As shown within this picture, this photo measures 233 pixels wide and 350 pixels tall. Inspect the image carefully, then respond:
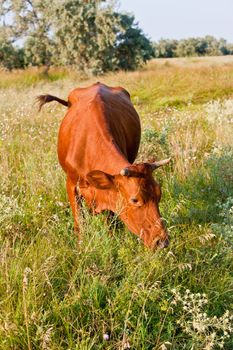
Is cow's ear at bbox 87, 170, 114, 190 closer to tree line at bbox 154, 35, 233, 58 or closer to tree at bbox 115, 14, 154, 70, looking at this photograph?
tree at bbox 115, 14, 154, 70

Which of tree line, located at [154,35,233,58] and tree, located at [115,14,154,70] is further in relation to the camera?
tree line, located at [154,35,233,58]

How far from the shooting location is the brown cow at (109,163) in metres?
3.17

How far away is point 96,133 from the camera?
161 inches

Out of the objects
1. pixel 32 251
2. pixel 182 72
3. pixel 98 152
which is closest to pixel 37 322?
pixel 32 251

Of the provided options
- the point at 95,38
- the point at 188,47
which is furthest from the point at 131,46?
the point at 188,47

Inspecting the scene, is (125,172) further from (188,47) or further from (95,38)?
(188,47)

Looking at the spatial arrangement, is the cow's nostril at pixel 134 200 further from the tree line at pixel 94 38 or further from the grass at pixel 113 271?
the tree line at pixel 94 38

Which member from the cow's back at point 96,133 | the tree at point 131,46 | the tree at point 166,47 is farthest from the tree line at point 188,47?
the cow's back at point 96,133

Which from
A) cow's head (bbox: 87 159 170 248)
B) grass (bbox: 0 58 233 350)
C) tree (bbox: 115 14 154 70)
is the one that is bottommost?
grass (bbox: 0 58 233 350)

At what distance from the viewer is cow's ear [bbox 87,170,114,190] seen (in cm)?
343

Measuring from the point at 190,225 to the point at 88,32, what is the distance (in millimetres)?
27237

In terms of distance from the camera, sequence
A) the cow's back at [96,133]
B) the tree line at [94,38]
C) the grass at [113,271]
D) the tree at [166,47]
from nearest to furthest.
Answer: the grass at [113,271] < the cow's back at [96,133] < the tree line at [94,38] < the tree at [166,47]

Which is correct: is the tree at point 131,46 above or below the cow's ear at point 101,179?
above

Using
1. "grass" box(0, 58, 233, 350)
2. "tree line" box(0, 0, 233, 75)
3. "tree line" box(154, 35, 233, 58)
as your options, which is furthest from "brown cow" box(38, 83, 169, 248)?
"tree line" box(154, 35, 233, 58)
